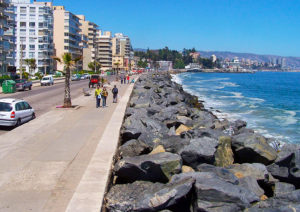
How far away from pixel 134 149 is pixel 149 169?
210cm

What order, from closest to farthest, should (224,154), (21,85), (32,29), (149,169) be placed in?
(149,169)
(224,154)
(21,85)
(32,29)

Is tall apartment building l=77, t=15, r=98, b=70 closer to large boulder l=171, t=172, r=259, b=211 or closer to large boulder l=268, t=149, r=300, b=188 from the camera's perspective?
large boulder l=268, t=149, r=300, b=188

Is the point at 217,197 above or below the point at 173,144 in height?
below

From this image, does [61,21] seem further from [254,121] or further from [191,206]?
[191,206]

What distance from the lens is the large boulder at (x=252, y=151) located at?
34.4 ft

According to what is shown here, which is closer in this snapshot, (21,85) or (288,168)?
(288,168)

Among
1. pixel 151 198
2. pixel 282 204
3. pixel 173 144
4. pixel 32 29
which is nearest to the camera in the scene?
pixel 151 198

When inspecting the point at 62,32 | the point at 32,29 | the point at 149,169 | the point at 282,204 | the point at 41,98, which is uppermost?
the point at 62,32

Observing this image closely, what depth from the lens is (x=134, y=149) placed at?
10.0 m

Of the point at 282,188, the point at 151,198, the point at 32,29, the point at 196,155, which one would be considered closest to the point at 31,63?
the point at 32,29

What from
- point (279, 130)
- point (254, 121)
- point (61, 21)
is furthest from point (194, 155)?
point (61, 21)

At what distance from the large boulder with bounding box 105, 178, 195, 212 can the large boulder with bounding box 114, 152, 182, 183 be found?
60 cm

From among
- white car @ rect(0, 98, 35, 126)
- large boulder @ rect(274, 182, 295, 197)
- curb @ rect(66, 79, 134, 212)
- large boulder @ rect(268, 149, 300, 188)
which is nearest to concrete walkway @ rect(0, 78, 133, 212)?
curb @ rect(66, 79, 134, 212)

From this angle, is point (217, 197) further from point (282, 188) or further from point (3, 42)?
point (3, 42)
